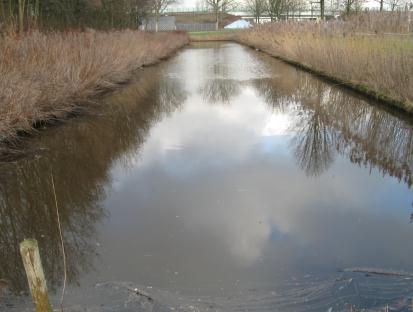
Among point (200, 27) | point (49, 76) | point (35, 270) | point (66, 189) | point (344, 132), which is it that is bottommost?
point (66, 189)

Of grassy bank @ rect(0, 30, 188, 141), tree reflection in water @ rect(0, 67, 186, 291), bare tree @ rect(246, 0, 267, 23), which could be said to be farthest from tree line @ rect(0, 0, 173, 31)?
bare tree @ rect(246, 0, 267, 23)

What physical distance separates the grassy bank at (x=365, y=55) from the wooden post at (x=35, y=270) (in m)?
8.40

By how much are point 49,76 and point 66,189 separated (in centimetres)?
399

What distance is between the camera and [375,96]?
10.6m

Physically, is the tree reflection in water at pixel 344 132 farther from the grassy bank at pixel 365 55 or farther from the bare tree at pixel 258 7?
the bare tree at pixel 258 7

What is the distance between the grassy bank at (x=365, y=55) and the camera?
31.5ft

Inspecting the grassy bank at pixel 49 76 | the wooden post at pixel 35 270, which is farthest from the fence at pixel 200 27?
the wooden post at pixel 35 270

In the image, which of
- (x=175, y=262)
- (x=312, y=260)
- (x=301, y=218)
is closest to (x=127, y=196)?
(x=175, y=262)

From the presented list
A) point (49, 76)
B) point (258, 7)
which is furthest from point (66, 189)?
point (258, 7)

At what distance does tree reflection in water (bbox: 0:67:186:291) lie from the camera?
395 centimetres

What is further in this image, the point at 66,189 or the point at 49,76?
the point at 49,76

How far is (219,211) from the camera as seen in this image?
16.2 ft

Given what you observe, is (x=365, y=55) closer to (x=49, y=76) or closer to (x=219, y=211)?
(x=49, y=76)

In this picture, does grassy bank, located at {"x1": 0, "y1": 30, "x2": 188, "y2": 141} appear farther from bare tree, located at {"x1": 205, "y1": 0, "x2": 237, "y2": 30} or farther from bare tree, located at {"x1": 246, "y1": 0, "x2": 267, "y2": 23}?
bare tree, located at {"x1": 205, "y1": 0, "x2": 237, "y2": 30}
